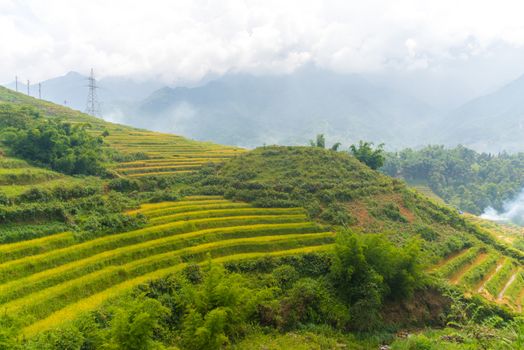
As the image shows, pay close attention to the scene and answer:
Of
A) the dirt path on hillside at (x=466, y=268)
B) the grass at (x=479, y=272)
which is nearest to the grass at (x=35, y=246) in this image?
the dirt path on hillside at (x=466, y=268)

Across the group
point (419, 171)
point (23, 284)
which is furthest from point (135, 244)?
point (419, 171)

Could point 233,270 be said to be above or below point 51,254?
below

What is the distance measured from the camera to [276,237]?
31000 mm

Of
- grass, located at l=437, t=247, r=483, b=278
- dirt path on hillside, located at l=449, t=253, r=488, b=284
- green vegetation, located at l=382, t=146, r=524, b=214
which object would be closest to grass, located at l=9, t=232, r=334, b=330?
grass, located at l=437, t=247, r=483, b=278

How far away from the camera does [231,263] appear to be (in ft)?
85.9

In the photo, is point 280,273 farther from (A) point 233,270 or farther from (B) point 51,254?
(B) point 51,254

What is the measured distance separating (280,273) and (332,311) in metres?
4.76

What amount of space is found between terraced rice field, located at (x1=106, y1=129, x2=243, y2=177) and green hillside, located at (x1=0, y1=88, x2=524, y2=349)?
0.86 metres

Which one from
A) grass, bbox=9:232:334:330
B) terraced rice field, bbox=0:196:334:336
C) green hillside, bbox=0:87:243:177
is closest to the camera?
grass, bbox=9:232:334:330

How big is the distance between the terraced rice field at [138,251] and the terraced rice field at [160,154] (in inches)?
438

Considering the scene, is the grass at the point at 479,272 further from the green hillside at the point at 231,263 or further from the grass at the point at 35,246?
the grass at the point at 35,246

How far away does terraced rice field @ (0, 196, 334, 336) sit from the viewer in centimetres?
1927

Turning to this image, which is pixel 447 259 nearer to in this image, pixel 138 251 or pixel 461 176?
pixel 138 251

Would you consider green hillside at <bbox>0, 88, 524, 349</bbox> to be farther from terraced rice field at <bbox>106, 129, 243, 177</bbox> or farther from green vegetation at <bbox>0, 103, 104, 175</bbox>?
terraced rice field at <bbox>106, 129, 243, 177</bbox>
